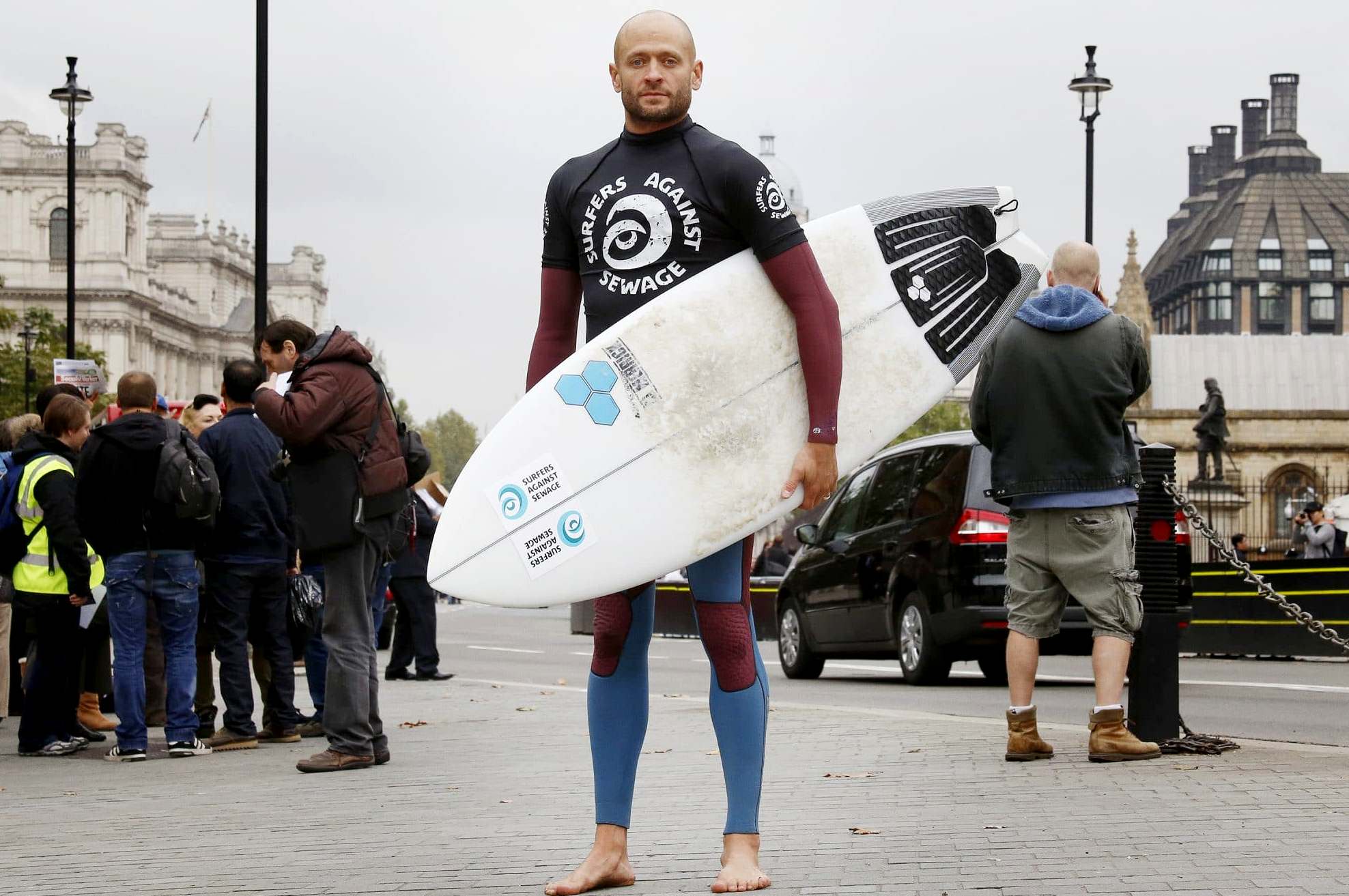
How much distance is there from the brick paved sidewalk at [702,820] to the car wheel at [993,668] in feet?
16.4

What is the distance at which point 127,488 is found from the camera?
9.08 meters

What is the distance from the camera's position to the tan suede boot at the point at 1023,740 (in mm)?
7508

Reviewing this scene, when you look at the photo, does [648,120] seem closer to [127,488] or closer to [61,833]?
[61,833]

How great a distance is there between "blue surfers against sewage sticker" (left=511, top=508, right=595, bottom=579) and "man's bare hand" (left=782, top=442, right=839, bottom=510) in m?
0.55

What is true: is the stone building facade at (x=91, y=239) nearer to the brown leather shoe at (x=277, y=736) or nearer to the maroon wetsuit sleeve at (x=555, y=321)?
the brown leather shoe at (x=277, y=736)

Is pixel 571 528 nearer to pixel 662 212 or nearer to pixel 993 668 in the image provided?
pixel 662 212

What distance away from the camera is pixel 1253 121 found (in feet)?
629

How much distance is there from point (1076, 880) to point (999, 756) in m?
2.97

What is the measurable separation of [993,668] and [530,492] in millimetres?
10361

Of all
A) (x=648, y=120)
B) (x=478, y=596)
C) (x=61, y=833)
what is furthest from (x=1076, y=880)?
(x=61, y=833)

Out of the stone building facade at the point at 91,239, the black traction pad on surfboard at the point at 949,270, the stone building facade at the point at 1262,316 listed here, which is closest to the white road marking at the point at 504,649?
the black traction pad on surfboard at the point at 949,270

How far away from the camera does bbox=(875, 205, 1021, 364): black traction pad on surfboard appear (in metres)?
5.58

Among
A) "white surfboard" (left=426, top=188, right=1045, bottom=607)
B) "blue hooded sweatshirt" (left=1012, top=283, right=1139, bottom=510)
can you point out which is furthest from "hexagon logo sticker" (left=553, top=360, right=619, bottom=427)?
"blue hooded sweatshirt" (left=1012, top=283, right=1139, bottom=510)

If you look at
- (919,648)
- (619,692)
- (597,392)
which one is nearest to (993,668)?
(919,648)
